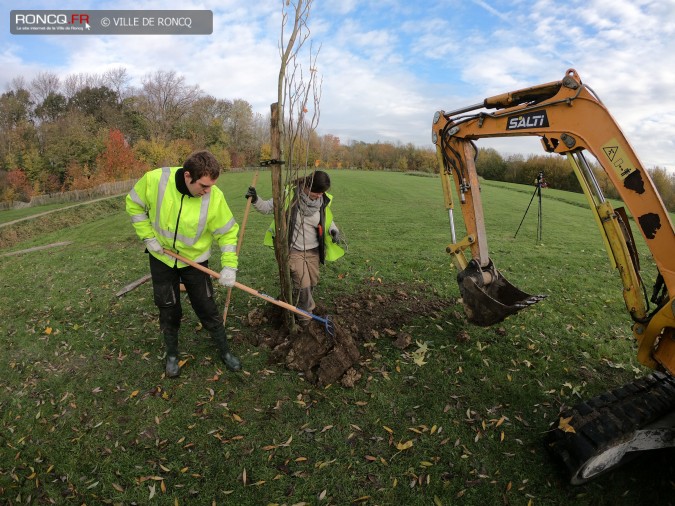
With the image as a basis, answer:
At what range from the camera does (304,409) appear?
4070 mm

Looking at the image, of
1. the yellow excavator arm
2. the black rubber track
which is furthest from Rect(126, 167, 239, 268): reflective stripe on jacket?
the black rubber track

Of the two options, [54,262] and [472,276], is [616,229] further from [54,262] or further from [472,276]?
[54,262]

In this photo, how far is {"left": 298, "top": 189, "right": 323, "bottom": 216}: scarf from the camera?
4.76m

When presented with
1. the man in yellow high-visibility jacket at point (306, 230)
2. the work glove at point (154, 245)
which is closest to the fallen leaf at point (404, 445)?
the man in yellow high-visibility jacket at point (306, 230)

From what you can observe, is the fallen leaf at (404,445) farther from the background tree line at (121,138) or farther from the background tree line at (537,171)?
the background tree line at (537,171)

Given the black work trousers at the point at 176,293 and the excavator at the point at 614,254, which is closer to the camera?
the excavator at the point at 614,254

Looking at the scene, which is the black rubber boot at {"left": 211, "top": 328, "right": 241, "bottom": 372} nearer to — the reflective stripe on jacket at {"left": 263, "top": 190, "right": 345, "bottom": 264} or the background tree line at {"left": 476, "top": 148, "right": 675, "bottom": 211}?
the reflective stripe on jacket at {"left": 263, "top": 190, "right": 345, "bottom": 264}

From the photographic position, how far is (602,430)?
10.4 feet

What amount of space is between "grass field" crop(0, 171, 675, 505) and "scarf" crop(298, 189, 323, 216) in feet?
5.88

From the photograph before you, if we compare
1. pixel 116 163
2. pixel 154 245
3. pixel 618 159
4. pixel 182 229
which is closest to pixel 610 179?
pixel 618 159

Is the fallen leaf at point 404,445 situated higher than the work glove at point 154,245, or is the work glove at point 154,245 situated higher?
the work glove at point 154,245

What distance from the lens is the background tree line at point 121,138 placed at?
36156mm

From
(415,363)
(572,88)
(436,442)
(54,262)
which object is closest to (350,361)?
(415,363)

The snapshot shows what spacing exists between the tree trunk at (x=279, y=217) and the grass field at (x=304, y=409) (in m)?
0.93
